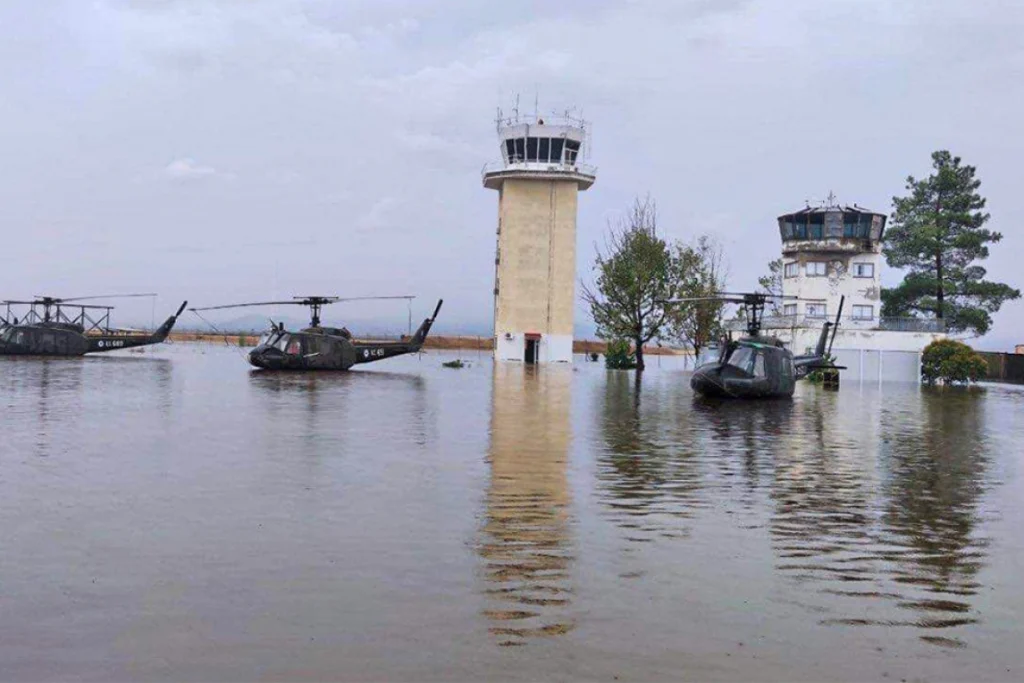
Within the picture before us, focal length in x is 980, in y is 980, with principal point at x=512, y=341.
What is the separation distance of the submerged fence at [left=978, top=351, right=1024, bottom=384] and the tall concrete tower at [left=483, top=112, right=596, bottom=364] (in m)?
32.0

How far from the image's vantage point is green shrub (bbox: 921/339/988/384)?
2478 inches

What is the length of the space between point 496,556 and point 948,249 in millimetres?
74140

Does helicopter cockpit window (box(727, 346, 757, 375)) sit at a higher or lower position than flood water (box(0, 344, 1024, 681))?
higher

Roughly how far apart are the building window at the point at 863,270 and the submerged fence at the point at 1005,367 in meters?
12.1

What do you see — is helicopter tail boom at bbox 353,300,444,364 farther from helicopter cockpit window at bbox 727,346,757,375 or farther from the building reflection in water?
the building reflection in water

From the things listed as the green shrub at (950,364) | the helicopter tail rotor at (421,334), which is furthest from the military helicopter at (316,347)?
the green shrub at (950,364)

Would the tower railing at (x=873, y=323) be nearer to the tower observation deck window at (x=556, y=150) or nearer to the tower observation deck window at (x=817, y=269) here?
the tower observation deck window at (x=817, y=269)

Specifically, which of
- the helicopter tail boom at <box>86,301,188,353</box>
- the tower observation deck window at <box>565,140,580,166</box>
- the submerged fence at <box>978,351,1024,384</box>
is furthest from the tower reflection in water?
the submerged fence at <box>978,351,1024,384</box>

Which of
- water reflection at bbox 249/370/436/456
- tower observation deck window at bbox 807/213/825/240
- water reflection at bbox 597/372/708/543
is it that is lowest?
water reflection at bbox 597/372/708/543

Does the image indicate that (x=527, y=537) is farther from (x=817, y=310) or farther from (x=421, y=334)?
(x=817, y=310)

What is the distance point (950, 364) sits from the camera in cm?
6294

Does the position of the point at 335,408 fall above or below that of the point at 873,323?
below

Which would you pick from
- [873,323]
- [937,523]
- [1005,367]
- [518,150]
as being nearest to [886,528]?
[937,523]

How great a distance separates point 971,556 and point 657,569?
11.1 ft
